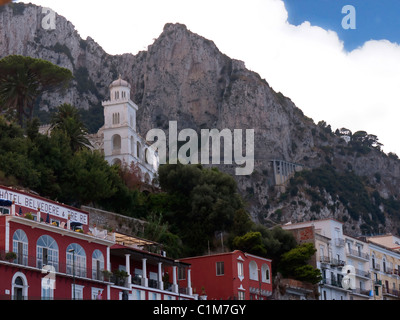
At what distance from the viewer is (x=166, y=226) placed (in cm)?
7469

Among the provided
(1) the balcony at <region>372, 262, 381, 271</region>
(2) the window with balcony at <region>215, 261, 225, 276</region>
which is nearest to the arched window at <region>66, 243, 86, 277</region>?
(2) the window with balcony at <region>215, 261, 225, 276</region>

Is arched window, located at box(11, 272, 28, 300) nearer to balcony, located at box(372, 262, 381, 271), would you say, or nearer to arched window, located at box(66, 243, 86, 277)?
arched window, located at box(66, 243, 86, 277)

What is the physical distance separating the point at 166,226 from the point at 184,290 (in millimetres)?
10398

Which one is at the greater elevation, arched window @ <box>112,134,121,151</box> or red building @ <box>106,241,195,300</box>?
arched window @ <box>112,134,121,151</box>

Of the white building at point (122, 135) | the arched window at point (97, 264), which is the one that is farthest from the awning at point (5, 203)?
the white building at point (122, 135)

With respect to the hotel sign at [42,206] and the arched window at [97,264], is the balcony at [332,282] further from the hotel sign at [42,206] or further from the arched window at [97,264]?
the arched window at [97,264]

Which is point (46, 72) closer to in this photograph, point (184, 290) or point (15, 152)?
point (15, 152)

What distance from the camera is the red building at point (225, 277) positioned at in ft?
228

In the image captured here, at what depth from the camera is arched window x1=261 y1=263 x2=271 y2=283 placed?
7466 centimetres

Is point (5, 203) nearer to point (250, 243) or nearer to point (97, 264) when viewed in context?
point (97, 264)

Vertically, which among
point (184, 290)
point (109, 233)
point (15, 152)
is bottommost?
point (184, 290)

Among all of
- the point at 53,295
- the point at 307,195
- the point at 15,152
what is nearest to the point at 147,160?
the point at 15,152

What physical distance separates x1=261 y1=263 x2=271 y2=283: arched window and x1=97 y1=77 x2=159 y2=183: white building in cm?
3296

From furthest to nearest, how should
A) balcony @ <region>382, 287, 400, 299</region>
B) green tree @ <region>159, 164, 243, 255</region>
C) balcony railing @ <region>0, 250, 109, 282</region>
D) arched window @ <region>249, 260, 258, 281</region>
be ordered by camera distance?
balcony @ <region>382, 287, 400, 299</region>
green tree @ <region>159, 164, 243, 255</region>
arched window @ <region>249, 260, 258, 281</region>
balcony railing @ <region>0, 250, 109, 282</region>
